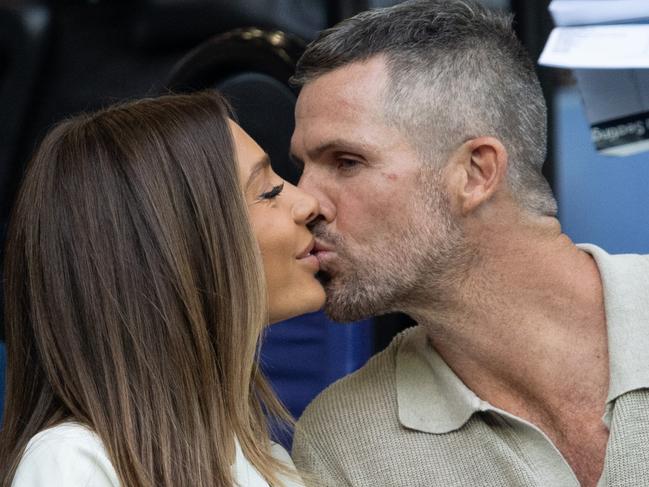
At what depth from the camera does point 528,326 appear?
6.53 ft

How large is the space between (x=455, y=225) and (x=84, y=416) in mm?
659

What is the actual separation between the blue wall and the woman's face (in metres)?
0.78

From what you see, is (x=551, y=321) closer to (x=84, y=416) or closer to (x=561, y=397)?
(x=561, y=397)

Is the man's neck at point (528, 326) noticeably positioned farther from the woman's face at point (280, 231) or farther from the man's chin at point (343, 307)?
the woman's face at point (280, 231)

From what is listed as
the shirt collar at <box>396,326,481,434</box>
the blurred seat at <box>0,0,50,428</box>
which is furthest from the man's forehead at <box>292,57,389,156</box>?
the blurred seat at <box>0,0,50,428</box>

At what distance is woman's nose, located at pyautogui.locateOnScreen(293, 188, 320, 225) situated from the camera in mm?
1926

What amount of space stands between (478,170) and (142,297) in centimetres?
59

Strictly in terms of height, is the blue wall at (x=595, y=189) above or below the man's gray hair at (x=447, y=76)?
below

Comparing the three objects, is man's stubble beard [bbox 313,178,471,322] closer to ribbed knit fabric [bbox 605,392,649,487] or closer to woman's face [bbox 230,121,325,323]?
woman's face [bbox 230,121,325,323]

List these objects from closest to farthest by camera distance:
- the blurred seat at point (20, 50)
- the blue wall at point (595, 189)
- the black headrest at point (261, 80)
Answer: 1. the blue wall at point (595, 189)
2. the black headrest at point (261, 80)
3. the blurred seat at point (20, 50)

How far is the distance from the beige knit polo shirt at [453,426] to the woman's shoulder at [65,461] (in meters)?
0.46

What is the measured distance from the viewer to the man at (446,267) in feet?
6.39

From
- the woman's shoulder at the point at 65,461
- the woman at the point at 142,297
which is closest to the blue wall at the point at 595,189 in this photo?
the woman at the point at 142,297

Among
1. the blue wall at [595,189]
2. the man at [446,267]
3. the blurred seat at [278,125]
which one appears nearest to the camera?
the man at [446,267]
